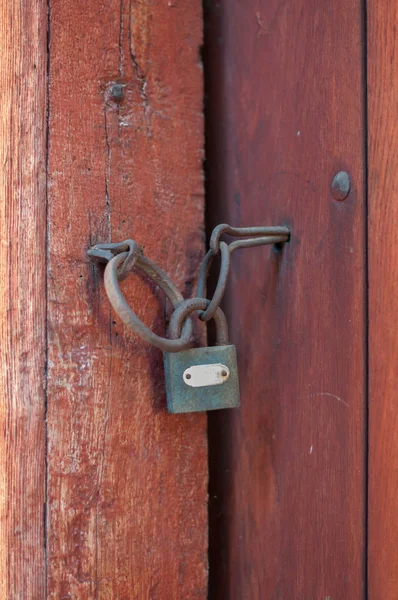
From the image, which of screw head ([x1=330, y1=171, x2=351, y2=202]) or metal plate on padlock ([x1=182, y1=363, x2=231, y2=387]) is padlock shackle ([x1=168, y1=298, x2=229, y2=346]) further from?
screw head ([x1=330, y1=171, x2=351, y2=202])

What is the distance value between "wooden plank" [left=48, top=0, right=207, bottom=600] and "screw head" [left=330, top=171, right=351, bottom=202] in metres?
0.20

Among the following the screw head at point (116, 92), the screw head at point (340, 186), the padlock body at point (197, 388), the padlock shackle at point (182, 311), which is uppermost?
the screw head at point (116, 92)

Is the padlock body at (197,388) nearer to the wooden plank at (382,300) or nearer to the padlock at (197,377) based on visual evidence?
the padlock at (197,377)

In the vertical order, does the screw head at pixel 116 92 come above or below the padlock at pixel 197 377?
above

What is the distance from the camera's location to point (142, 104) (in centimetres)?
79

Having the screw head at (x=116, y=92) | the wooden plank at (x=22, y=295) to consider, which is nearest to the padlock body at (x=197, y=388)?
the wooden plank at (x=22, y=295)

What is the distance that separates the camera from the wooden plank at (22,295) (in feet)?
2.31

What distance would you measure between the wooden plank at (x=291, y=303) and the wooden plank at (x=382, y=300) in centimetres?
2

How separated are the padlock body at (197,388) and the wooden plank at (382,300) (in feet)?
0.57

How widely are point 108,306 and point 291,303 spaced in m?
0.21

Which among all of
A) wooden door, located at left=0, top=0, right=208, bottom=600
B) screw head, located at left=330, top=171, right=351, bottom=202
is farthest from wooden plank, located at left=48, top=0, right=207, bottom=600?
screw head, located at left=330, top=171, right=351, bottom=202

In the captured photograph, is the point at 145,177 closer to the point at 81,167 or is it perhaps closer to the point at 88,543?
the point at 81,167

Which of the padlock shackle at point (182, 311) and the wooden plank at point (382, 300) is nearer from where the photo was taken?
the wooden plank at point (382, 300)

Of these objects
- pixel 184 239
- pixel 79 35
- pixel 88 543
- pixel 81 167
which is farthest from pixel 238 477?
pixel 79 35
